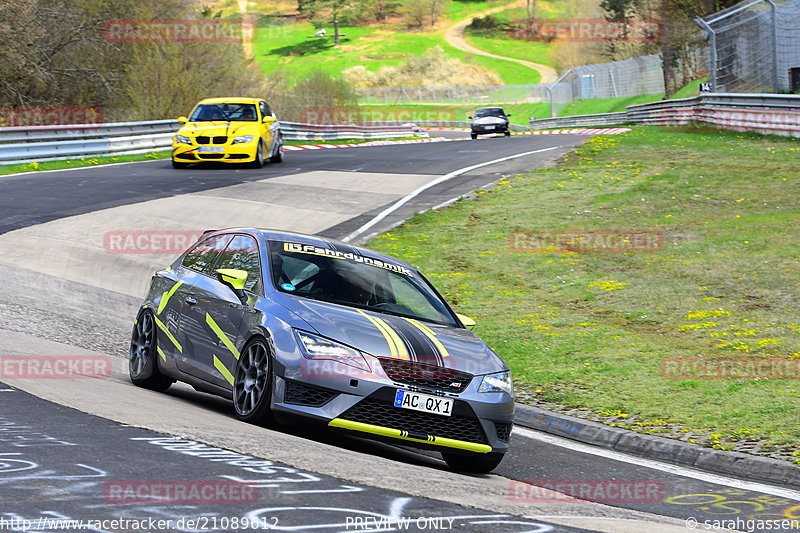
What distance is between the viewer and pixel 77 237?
1598 cm

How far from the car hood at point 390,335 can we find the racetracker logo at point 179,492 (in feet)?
6.39

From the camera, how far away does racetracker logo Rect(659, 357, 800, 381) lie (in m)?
9.75

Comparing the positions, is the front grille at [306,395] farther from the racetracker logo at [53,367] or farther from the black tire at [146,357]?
the racetracker logo at [53,367]

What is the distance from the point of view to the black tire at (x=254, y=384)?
694cm

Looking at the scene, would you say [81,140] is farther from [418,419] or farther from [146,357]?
[418,419]

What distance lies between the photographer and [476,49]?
148500 millimetres

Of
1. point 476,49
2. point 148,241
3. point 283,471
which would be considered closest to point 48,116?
point 148,241

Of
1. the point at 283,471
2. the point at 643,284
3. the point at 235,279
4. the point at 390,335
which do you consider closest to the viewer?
the point at 283,471

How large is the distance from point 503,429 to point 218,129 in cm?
1987

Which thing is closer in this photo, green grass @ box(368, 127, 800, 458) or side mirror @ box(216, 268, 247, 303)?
side mirror @ box(216, 268, 247, 303)

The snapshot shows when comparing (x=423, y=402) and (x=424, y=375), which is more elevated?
(x=424, y=375)

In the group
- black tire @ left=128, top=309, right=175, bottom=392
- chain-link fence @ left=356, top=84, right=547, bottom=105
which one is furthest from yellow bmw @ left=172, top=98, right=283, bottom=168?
chain-link fence @ left=356, top=84, right=547, bottom=105

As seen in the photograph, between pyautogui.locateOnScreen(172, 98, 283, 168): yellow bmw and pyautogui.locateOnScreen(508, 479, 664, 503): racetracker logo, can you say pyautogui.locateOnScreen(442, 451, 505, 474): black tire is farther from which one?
pyautogui.locateOnScreen(172, 98, 283, 168): yellow bmw

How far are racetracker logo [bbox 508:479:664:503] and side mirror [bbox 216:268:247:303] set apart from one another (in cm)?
250
